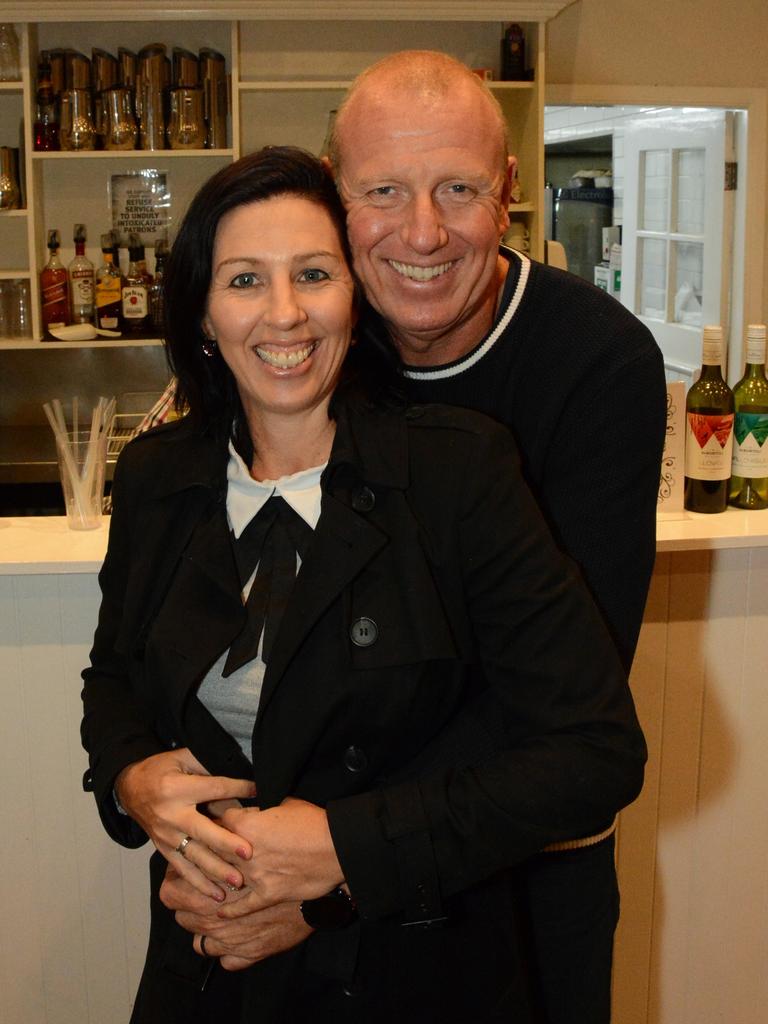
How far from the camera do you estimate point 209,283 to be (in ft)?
4.00

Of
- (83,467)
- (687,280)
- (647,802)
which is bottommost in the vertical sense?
(647,802)

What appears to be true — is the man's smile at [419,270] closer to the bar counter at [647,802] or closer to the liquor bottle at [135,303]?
the bar counter at [647,802]

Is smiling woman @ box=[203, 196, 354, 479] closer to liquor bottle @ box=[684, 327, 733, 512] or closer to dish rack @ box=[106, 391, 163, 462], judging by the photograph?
liquor bottle @ box=[684, 327, 733, 512]

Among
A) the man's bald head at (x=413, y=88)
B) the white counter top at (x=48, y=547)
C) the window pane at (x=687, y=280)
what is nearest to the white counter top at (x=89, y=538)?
the white counter top at (x=48, y=547)

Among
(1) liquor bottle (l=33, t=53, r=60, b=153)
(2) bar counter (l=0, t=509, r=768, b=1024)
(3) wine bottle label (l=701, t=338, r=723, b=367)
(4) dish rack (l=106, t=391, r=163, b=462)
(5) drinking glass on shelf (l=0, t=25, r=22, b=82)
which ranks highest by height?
(5) drinking glass on shelf (l=0, t=25, r=22, b=82)

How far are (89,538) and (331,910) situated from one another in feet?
3.49

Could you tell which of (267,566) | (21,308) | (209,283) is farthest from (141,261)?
(267,566)

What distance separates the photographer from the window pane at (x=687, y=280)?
5008 millimetres

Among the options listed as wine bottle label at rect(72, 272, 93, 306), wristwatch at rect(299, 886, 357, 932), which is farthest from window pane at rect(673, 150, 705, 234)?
wristwatch at rect(299, 886, 357, 932)

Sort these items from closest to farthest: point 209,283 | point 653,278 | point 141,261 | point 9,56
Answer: point 209,283
point 9,56
point 141,261
point 653,278

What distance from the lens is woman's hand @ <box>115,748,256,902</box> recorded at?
1.13 m

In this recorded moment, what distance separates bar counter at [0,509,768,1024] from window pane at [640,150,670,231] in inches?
135

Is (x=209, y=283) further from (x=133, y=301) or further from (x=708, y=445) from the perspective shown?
(x=133, y=301)

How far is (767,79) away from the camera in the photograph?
185 inches
